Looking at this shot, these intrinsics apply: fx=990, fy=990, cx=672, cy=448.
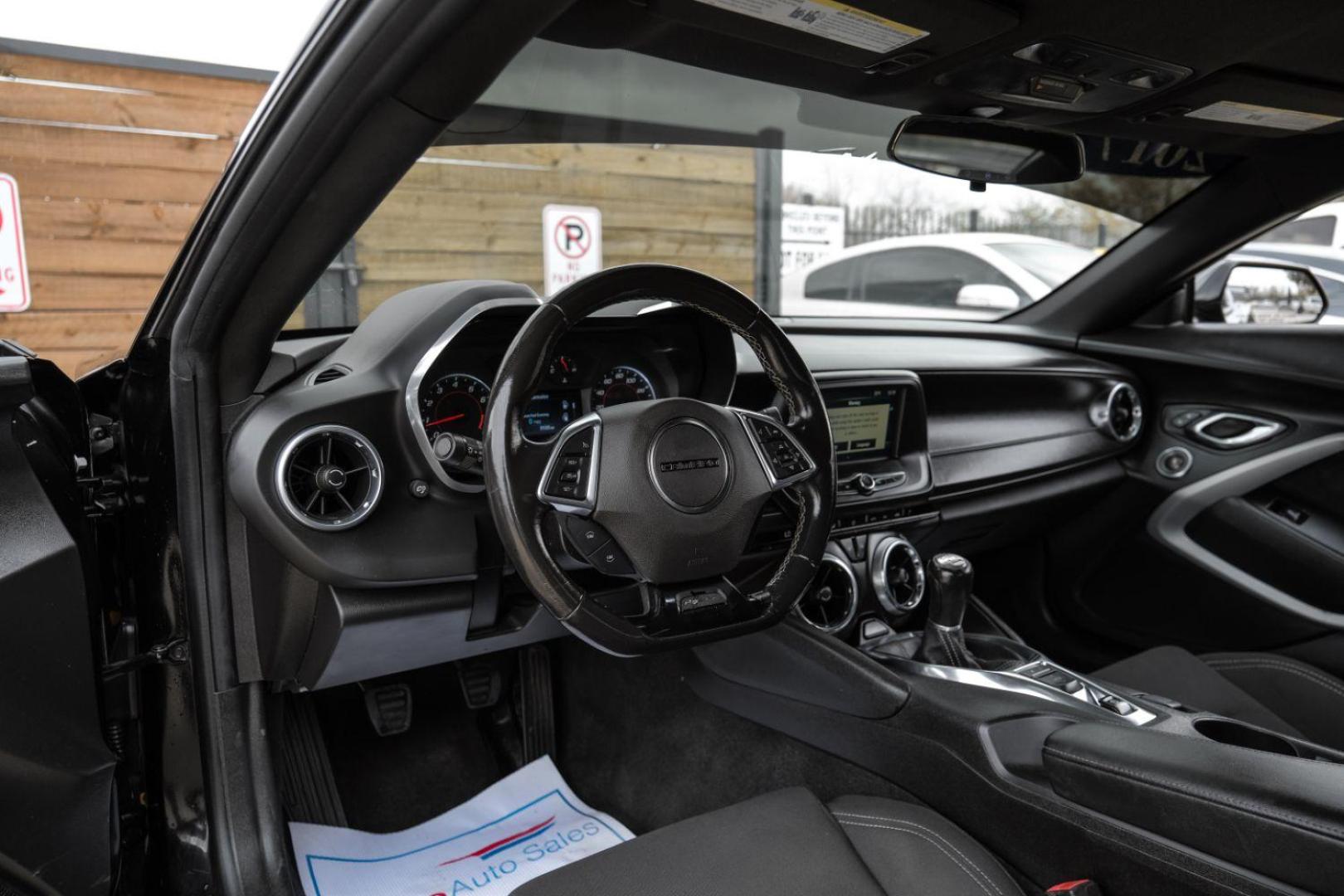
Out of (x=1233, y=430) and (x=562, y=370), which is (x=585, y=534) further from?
(x=1233, y=430)

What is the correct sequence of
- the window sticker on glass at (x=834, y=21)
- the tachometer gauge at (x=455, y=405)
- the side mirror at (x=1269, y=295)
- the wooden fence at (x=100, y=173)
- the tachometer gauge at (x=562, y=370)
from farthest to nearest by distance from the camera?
the side mirror at (x=1269, y=295) < the wooden fence at (x=100, y=173) < the tachometer gauge at (x=562, y=370) < the tachometer gauge at (x=455, y=405) < the window sticker on glass at (x=834, y=21)

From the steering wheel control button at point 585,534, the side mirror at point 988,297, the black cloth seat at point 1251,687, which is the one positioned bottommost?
the black cloth seat at point 1251,687

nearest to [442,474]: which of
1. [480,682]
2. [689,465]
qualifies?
[689,465]

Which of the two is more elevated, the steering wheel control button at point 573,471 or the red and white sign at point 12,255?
the red and white sign at point 12,255

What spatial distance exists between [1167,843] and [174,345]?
149 centimetres

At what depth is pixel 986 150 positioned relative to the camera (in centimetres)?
186

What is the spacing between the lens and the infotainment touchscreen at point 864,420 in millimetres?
2113

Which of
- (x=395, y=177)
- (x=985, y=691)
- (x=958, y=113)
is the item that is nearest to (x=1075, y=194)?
(x=958, y=113)

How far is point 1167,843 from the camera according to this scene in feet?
4.20

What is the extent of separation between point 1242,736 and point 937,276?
63.4 inches

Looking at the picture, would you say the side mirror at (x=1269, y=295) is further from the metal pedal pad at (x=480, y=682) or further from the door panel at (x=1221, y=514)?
the metal pedal pad at (x=480, y=682)

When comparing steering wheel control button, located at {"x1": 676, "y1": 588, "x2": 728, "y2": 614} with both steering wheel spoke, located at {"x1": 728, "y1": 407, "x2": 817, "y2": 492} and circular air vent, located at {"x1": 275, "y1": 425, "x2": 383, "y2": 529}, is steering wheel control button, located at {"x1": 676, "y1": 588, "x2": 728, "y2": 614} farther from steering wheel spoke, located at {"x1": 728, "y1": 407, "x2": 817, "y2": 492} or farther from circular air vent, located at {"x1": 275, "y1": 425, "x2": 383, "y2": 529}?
circular air vent, located at {"x1": 275, "y1": 425, "x2": 383, "y2": 529}

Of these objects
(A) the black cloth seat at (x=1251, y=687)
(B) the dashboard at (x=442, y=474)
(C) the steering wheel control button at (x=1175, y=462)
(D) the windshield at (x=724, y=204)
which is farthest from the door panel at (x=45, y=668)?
(C) the steering wheel control button at (x=1175, y=462)

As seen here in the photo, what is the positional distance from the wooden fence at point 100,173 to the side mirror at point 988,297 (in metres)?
1.96
